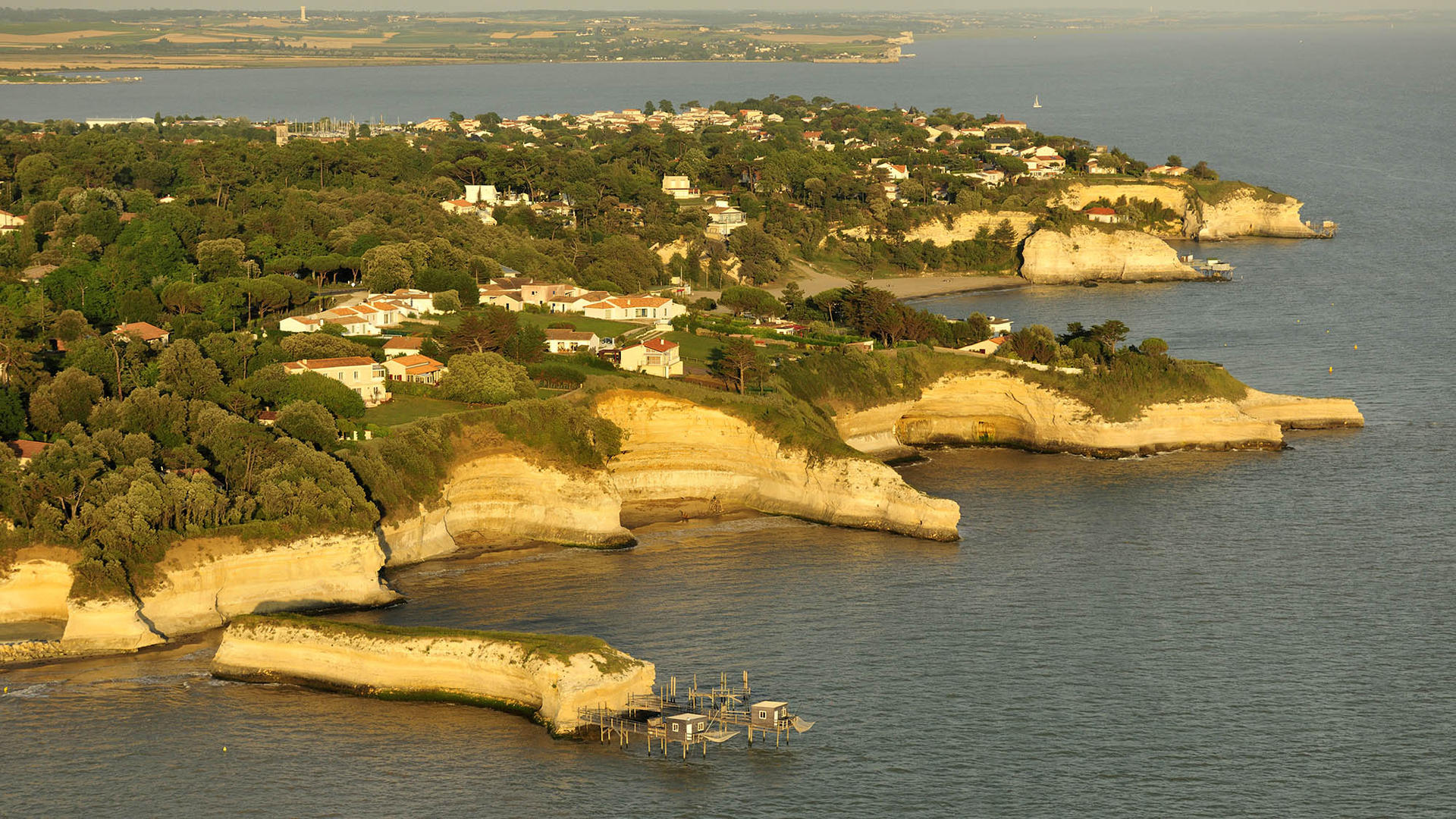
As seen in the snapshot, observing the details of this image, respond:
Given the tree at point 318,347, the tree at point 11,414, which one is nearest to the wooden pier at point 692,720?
the tree at point 11,414

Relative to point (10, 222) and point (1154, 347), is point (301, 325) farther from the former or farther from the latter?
point (1154, 347)

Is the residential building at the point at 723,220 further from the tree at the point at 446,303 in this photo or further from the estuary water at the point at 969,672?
the estuary water at the point at 969,672

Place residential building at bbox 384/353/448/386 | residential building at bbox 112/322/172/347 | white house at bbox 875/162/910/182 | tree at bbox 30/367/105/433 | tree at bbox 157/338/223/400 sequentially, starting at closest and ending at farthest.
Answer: tree at bbox 30/367/105/433 < tree at bbox 157/338/223/400 < residential building at bbox 384/353/448/386 < residential building at bbox 112/322/172/347 < white house at bbox 875/162/910/182

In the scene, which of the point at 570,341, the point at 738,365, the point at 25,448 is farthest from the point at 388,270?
the point at 25,448

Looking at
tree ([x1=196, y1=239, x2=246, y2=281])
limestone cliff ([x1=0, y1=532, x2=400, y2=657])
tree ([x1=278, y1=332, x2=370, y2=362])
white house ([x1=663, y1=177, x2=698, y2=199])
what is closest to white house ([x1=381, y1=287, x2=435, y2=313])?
tree ([x1=278, y1=332, x2=370, y2=362])

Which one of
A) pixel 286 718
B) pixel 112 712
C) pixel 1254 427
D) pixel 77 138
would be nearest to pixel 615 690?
pixel 286 718

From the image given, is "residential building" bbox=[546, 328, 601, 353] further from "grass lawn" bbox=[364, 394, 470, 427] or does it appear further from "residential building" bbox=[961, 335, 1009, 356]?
"residential building" bbox=[961, 335, 1009, 356]
